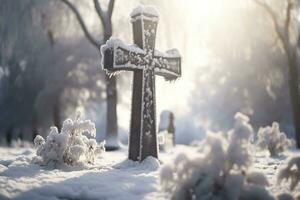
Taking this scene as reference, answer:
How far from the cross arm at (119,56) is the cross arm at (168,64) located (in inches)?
18.1

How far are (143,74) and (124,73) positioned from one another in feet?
56.4

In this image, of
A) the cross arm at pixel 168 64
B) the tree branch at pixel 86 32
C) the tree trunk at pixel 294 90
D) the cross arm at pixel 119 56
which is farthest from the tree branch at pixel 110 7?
the cross arm at pixel 119 56

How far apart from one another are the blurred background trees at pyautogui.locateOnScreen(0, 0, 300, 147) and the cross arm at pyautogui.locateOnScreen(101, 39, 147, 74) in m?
7.81

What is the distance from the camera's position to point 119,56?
7062 mm

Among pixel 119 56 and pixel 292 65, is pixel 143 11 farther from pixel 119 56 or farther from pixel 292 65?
pixel 292 65

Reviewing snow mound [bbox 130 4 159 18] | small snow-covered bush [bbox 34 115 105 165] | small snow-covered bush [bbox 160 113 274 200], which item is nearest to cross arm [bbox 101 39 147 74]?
snow mound [bbox 130 4 159 18]

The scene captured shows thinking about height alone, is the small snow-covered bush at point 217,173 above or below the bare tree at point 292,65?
below

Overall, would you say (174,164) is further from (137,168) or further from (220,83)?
(220,83)

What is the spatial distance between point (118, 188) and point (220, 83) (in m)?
25.2

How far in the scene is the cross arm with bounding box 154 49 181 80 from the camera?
7.80 meters

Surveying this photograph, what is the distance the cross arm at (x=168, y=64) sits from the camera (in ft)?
25.6

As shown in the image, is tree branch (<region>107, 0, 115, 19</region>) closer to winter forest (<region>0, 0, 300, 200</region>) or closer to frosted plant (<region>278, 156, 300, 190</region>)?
winter forest (<region>0, 0, 300, 200</region>)

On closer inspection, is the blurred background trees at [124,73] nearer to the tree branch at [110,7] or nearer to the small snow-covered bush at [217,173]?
the tree branch at [110,7]

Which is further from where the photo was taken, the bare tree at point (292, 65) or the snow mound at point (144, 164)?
the bare tree at point (292, 65)
